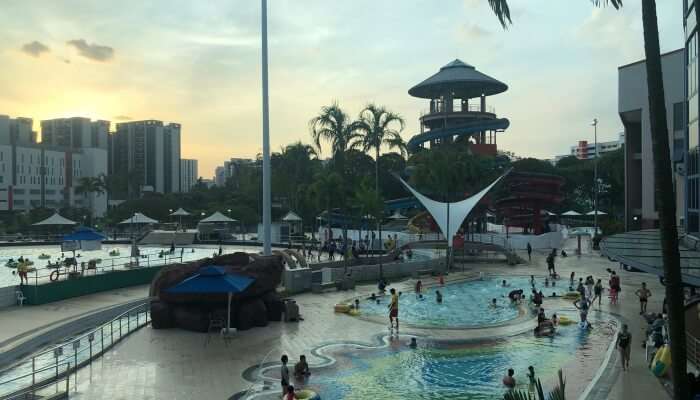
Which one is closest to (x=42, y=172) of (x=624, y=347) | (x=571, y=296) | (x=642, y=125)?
(x=642, y=125)

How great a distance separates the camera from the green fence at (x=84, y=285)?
25719mm

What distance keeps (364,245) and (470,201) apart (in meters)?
9.80

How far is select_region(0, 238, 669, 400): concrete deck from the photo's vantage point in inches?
540

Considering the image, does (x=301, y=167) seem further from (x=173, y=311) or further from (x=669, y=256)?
(x=669, y=256)

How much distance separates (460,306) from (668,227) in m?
20.2

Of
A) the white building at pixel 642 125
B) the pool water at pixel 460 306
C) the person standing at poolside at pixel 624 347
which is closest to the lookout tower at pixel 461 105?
the white building at pixel 642 125

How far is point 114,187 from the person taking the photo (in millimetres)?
117500

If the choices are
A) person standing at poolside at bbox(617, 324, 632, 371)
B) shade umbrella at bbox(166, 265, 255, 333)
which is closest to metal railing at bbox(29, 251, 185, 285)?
shade umbrella at bbox(166, 265, 255, 333)

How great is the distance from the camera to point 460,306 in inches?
1040

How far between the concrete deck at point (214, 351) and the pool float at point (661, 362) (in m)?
0.24

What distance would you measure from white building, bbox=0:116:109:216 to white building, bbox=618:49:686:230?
296 ft

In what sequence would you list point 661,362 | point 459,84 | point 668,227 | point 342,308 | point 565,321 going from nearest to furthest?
1. point 668,227
2. point 661,362
3. point 565,321
4. point 342,308
5. point 459,84

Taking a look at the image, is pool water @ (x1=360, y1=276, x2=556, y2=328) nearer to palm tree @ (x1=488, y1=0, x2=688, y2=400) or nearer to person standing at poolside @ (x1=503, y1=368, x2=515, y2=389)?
person standing at poolside @ (x1=503, y1=368, x2=515, y2=389)

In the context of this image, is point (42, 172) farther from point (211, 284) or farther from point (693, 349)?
point (693, 349)
